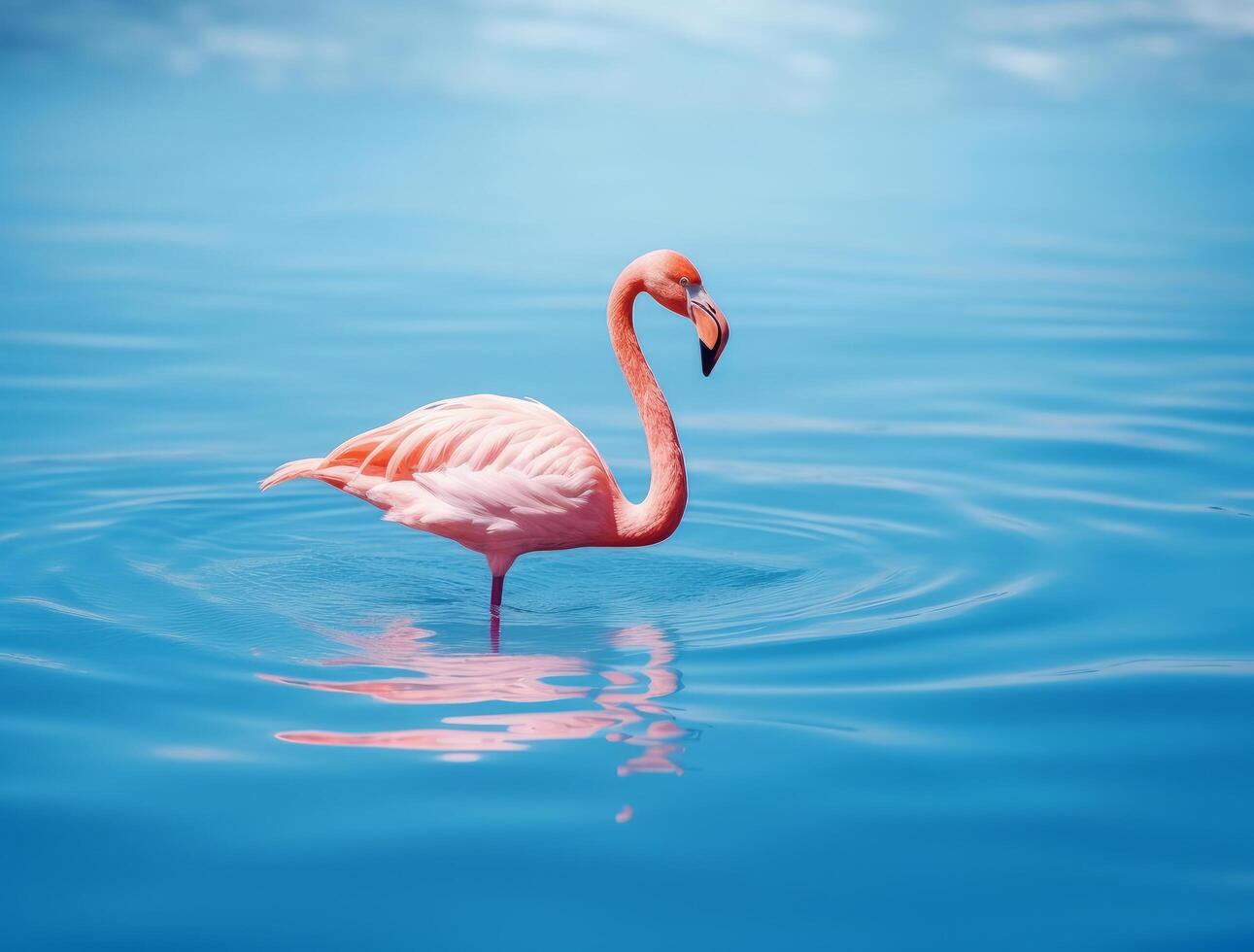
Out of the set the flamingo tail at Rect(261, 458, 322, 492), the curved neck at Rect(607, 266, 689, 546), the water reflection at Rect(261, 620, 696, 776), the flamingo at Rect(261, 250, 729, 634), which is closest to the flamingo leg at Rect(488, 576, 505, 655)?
the flamingo at Rect(261, 250, 729, 634)

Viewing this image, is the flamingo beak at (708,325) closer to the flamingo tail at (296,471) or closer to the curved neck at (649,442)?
the curved neck at (649,442)

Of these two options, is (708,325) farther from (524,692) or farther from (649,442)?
(524,692)

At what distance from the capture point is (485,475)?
612cm

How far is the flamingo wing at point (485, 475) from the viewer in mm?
6121

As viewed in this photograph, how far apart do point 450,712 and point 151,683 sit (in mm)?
1117

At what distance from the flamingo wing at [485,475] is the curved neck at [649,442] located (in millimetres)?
123

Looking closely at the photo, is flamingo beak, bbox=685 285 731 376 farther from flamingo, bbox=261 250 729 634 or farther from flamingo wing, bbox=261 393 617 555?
flamingo wing, bbox=261 393 617 555

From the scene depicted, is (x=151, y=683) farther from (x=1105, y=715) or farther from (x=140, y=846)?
(x=1105, y=715)

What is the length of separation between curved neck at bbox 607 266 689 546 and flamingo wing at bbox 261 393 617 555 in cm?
12

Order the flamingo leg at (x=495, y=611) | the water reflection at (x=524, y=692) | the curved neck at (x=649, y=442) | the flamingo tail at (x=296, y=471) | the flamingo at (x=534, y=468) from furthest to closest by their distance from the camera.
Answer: the flamingo tail at (x=296, y=471) < the curved neck at (x=649, y=442) < the flamingo at (x=534, y=468) < the flamingo leg at (x=495, y=611) < the water reflection at (x=524, y=692)

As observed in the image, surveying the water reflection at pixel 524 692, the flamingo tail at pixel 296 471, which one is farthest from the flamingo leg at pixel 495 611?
the flamingo tail at pixel 296 471

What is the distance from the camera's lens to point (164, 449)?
910cm

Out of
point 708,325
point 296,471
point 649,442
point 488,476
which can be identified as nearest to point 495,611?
point 488,476

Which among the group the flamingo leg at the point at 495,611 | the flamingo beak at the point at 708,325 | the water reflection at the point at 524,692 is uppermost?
the flamingo beak at the point at 708,325
